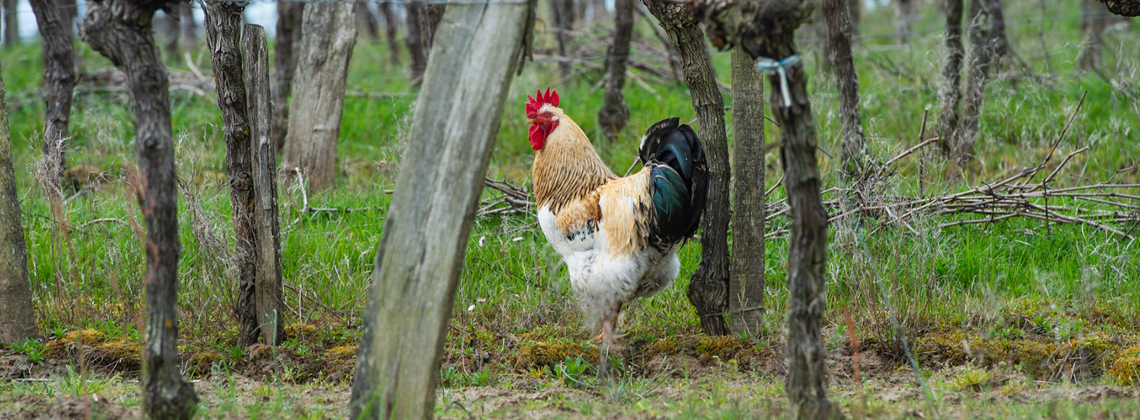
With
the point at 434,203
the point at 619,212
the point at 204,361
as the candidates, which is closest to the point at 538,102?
the point at 619,212

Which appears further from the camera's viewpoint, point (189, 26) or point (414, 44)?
point (189, 26)

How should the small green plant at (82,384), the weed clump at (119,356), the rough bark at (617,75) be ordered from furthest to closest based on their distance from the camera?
the rough bark at (617,75)
the weed clump at (119,356)
the small green plant at (82,384)

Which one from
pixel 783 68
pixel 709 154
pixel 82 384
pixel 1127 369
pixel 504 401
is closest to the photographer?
pixel 783 68

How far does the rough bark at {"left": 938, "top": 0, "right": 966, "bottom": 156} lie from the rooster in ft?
9.10

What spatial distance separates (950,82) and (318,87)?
5.07 meters

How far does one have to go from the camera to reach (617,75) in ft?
24.7

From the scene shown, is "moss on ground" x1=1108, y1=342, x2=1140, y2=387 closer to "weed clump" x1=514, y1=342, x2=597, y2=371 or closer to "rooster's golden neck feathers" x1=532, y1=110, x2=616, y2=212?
"weed clump" x1=514, y1=342, x2=597, y2=371

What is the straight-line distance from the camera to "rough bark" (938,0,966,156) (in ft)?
20.5

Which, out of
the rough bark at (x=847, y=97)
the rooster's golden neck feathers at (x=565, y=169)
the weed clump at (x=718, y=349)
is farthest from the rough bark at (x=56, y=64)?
the rough bark at (x=847, y=97)

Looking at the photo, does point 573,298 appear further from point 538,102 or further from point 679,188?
point 538,102


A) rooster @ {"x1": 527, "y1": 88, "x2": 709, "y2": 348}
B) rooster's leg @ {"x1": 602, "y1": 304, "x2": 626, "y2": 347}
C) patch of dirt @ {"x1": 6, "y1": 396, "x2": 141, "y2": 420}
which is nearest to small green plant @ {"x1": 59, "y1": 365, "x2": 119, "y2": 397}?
patch of dirt @ {"x1": 6, "y1": 396, "x2": 141, "y2": 420}

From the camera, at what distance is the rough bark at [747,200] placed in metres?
3.98

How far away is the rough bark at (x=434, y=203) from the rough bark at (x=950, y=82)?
4457 mm

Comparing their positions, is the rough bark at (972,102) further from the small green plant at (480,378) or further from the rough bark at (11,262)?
the rough bark at (11,262)
